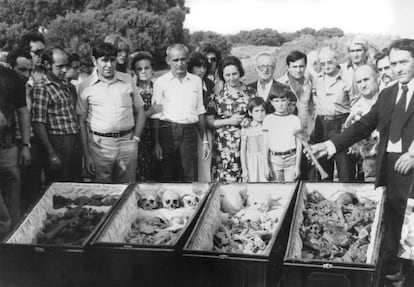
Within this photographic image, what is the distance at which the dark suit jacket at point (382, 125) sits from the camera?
3369 millimetres

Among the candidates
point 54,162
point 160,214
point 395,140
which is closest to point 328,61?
point 395,140

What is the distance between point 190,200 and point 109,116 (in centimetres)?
78

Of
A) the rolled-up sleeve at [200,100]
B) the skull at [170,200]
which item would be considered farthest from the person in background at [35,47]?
the skull at [170,200]

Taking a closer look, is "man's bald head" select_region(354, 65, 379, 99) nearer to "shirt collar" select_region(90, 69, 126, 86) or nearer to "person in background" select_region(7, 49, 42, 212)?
"shirt collar" select_region(90, 69, 126, 86)

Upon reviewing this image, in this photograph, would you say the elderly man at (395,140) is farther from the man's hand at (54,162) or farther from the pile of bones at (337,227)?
the man's hand at (54,162)

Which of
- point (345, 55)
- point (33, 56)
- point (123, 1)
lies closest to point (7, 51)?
point (33, 56)

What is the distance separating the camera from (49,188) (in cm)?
371

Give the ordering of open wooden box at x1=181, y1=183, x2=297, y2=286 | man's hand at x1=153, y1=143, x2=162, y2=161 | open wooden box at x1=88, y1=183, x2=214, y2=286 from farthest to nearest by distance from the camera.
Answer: man's hand at x1=153, y1=143, x2=162, y2=161 < open wooden box at x1=88, y1=183, x2=214, y2=286 < open wooden box at x1=181, y1=183, x2=297, y2=286

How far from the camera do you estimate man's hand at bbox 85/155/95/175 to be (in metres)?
3.85

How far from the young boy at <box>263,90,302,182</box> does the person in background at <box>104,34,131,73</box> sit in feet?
3.26

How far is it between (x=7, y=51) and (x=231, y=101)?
→ 1529mm

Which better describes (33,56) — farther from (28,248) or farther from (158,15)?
(28,248)

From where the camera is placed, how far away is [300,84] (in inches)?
145

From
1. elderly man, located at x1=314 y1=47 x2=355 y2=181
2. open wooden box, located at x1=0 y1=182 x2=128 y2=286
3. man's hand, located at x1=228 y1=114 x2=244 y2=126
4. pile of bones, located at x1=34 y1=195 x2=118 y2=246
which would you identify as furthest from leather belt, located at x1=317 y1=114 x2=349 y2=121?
open wooden box, located at x1=0 y1=182 x2=128 y2=286
